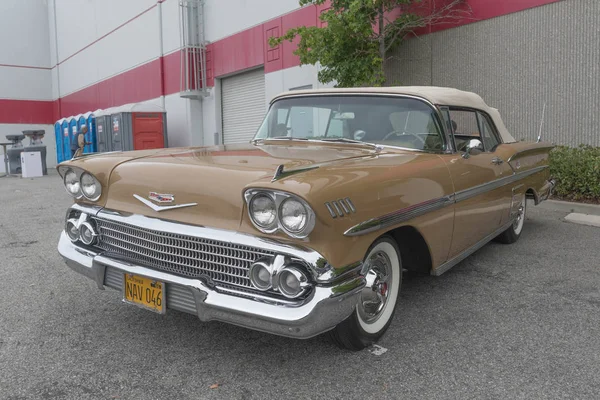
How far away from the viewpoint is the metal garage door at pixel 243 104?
1392cm

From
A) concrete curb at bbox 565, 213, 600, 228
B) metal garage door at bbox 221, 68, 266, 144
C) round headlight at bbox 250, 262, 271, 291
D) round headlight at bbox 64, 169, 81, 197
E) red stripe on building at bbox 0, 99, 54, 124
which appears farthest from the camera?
red stripe on building at bbox 0, 99, 54, 124

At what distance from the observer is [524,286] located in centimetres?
393

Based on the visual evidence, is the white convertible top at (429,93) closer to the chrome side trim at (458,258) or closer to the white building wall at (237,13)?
the chrome side trim at (458,258)

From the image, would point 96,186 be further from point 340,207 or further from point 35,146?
point 35,146

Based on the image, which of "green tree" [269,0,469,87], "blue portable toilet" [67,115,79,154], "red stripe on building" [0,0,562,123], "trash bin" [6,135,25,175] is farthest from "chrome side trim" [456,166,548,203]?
"trash bin" [6,135,25,175]

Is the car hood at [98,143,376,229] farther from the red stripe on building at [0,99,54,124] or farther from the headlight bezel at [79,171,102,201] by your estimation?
the red stripe on building at [0,99,54,124]

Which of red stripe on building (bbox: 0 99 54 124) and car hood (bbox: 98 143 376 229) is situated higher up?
red stripe on building (bbox: 0 99 54 124)

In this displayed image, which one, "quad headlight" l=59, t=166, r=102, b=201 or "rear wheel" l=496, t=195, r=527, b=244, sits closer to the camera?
"quad headlight" l=59, t=166, r=102, b=201

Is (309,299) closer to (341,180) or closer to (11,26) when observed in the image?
(341,180)

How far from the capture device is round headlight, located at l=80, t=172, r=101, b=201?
3.07 m

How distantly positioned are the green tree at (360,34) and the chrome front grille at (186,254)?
6.50 m

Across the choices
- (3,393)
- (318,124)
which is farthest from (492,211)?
(3,393)

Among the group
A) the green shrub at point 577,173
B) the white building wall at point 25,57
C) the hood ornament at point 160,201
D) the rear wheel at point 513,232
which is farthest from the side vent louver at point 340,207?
the white building wall at point 25,57

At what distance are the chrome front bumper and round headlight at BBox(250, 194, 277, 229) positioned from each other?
36 centimetres
